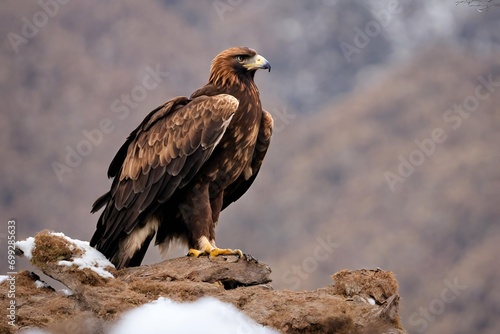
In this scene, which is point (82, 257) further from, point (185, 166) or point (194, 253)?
point (185, 166)

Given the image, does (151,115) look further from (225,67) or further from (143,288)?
(143,288)

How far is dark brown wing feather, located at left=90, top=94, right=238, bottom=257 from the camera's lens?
8344mm

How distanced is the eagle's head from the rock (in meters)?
2.13

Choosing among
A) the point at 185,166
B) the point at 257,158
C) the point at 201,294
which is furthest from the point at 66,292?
the point at 257,158

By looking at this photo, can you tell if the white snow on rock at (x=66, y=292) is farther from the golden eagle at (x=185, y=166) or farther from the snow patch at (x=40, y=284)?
the golden eagle at (x=185, y=166)

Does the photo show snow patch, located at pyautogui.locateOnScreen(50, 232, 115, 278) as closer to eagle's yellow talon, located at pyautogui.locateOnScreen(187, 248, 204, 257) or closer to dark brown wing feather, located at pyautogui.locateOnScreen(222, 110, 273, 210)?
eagle's yellow talon, located at pyautogui.locateOnScreen(187, 248, 204, 257)

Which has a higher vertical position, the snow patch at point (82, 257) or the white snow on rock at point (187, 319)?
the snow patch at point (82, 257)

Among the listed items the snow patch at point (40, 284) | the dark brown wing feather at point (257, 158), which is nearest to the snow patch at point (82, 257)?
the snow patch at point (40, 284)

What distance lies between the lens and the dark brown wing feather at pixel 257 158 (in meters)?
9.05

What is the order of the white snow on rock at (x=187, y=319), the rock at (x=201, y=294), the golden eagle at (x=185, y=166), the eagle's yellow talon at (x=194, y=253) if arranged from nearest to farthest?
the white snow on rock at (x=187, y=319)
the rock at (x=201, y=294)
the eagle's yellow talon at (x=194, y=253)
the golden eagle at (x=185, y=166)

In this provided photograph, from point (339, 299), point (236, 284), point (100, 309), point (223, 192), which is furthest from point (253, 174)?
point (100, 309)

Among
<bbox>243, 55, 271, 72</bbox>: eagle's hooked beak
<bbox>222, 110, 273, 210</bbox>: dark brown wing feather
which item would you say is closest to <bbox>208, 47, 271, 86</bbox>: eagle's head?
<bbox>243, 55, 271, 72</bbox>: eagle's hooked beak

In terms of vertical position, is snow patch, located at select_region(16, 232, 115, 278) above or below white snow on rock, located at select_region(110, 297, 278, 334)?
above

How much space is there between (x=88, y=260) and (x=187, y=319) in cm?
174
